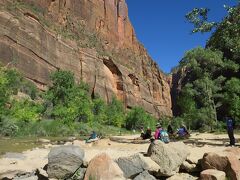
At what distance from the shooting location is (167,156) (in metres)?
11.3

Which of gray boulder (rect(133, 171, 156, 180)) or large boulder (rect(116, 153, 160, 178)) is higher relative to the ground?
large boulder (rect(116, 153, 160, 178))

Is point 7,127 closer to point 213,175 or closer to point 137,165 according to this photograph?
point 137,165

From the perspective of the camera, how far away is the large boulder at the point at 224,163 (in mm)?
9758

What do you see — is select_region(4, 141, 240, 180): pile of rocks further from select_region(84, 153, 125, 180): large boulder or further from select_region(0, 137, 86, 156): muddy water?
select_region(0, 137, 86, 156): muddy water

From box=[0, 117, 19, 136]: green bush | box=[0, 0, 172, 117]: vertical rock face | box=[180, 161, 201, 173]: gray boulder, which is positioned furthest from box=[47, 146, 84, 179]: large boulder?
box=[0, 0, 172, 117]: vertical rock face

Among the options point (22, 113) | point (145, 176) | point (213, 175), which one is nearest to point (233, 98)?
point (22, 113)

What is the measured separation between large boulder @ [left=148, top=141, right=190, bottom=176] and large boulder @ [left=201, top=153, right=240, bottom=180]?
3.08ft

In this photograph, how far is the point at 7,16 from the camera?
63.4m

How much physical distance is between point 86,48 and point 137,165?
82.3 meters

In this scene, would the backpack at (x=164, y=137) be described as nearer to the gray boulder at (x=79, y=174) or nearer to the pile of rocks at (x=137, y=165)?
the pile of rocks at (x=137, y=165)

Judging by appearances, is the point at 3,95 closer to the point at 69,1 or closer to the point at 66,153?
the point at 66,153

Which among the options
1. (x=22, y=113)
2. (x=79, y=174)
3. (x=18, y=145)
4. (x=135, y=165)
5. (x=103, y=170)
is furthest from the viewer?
(x=22, y=113)

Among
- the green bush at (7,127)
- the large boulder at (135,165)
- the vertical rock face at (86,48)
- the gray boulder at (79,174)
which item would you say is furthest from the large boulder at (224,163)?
the vertical rock face at (86,48)

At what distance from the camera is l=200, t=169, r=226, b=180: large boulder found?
950 centimetres
